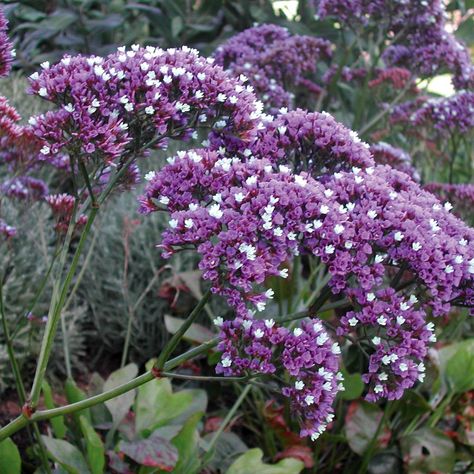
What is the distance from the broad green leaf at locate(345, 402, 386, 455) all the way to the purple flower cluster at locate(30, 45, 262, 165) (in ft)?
4.70

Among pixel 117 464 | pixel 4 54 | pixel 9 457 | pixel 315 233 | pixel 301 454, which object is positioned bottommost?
pixel 301 454

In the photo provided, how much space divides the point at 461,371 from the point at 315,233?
1.62 meters

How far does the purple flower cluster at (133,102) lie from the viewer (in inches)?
77.1

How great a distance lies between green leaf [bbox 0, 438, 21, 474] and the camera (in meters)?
2.48

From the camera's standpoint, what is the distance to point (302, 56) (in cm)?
419

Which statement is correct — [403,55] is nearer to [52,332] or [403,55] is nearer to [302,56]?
[302,56]

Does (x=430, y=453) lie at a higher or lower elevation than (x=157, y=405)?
lower

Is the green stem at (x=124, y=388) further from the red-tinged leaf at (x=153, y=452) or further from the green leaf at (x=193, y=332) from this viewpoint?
the green leaf at (x=193, y=332)

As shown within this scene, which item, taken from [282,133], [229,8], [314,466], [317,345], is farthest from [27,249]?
[229,8]

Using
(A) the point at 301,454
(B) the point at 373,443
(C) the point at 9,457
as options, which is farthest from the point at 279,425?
(C) the point at 9,457

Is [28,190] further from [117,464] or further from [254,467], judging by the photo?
[254,467]

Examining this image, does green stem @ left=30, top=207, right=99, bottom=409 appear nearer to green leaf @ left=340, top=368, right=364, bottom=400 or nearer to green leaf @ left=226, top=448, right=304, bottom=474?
green leaf @ left=226, top=448, right=304, bottom=474

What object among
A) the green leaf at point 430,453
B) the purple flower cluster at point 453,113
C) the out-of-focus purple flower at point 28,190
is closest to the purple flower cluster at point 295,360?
the green leaf at point 430,453

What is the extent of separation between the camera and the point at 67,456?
2547 millimetres
